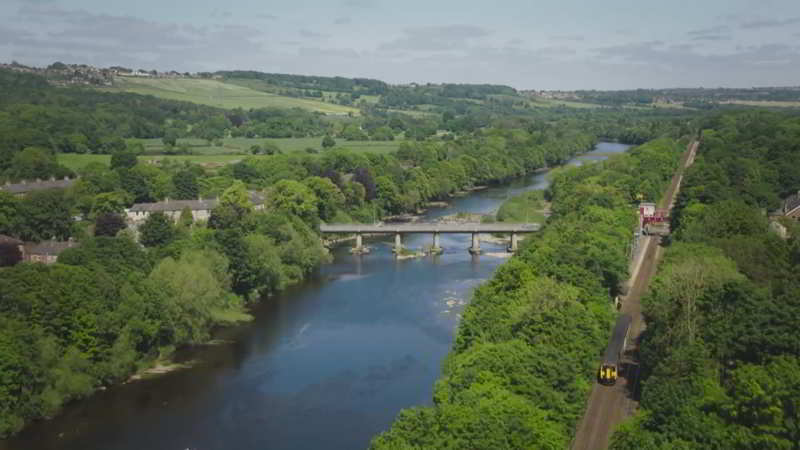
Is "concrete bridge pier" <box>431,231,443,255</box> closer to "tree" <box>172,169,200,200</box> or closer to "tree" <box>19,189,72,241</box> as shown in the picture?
"tree" <box>172,169,200,200</box>

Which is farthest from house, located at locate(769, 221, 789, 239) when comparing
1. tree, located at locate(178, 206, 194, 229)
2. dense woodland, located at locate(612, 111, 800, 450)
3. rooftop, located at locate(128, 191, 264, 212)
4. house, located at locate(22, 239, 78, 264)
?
house, located at locate(22, 239, 78, 264)

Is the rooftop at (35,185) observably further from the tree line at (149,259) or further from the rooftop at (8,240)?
the rooftop at (8,240)

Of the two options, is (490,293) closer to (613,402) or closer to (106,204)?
(613,402)

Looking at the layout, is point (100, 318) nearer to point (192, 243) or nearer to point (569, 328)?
point (192, 243)

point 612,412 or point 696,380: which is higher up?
point 696,380

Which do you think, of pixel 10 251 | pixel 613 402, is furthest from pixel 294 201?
pixel 613 402

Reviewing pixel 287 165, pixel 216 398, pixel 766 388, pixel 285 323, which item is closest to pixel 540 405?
pixel 766 388

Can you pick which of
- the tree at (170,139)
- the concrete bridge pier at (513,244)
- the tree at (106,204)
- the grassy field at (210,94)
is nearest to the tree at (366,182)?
the concrete bridge pier at (513,244)
